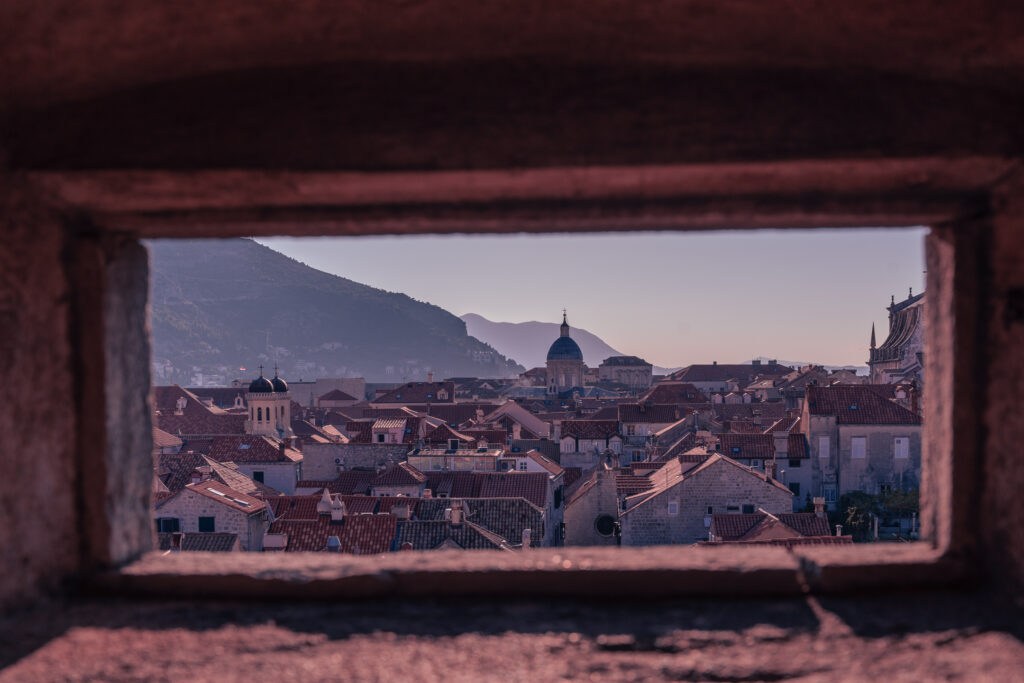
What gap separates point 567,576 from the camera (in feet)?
8.24

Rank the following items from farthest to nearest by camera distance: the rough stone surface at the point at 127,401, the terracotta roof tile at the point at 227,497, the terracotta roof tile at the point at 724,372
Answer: the terracotta roof tile at the point at 724,372, the terracotta roof tile at the point at 227,497, the rough stone surface at the point at 127,401

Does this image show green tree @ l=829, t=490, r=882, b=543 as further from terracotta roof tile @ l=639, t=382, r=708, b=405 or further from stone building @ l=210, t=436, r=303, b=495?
terracotta roof tile @ l=639, t=382, r=708, b=405

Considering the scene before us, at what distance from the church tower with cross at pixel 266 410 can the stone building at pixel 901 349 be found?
3524cm

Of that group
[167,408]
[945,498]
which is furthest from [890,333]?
[945,498]

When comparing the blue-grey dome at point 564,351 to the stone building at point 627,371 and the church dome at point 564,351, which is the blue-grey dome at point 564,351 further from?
the stone building at point 627,371

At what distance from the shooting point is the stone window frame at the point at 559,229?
2486 mm

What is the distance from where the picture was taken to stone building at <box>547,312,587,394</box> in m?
88.5

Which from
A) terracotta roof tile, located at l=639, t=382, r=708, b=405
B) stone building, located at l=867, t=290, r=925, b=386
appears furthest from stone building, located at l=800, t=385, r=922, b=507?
terracotta roof tile, located at l=639, t=382, r=708, b=405

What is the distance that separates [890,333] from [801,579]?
58.5 m

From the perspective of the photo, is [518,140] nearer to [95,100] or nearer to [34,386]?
[95,100]

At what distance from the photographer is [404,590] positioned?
254 cm

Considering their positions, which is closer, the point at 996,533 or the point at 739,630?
the point at 739,630

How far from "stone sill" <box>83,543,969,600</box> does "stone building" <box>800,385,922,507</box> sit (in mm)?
28664

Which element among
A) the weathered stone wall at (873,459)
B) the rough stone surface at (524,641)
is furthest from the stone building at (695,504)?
the rough stone surface at (524,641)
